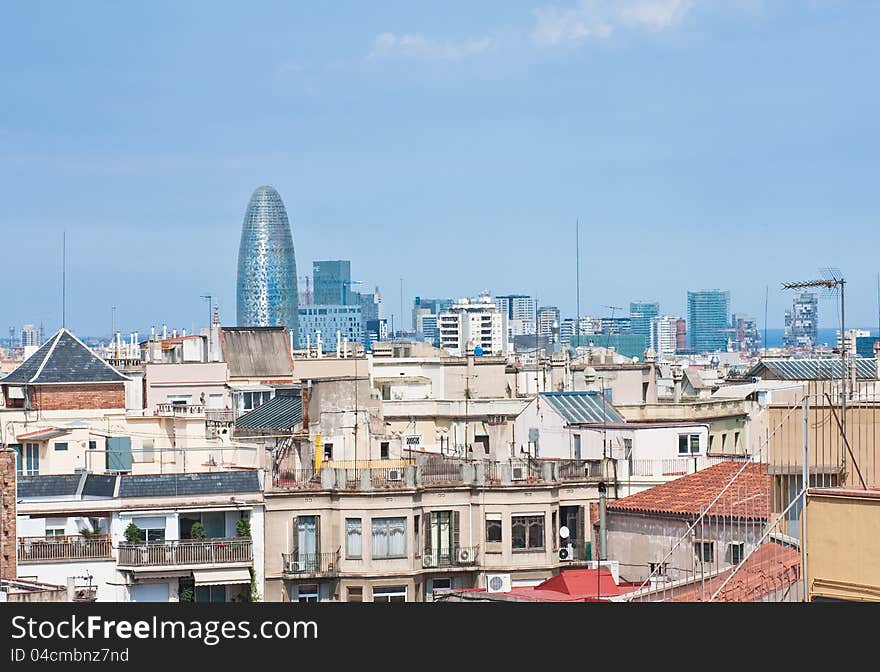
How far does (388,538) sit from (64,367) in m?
23.2

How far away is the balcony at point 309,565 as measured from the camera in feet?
138

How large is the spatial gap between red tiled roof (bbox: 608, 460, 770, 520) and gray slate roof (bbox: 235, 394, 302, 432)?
1624cm

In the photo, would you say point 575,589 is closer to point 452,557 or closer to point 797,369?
point 452,557

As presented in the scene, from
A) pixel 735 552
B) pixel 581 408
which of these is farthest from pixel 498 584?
pixel 581 408

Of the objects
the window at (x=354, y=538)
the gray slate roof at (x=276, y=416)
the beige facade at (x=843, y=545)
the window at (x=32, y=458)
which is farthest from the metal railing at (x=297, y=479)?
the beige facade at (x=843, y=545)

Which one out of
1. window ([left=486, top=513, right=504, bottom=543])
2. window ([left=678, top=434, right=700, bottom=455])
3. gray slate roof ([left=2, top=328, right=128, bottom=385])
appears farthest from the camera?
gray slate roof ([left=2, top=328, right=128, bottom=385])

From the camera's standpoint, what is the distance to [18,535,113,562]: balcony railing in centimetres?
3878

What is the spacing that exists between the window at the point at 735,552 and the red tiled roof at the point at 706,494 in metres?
0.57

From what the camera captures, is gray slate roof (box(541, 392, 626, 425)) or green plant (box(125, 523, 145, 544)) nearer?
green plant (box(125, 523, 145, 544))

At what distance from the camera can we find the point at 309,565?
4234 cm

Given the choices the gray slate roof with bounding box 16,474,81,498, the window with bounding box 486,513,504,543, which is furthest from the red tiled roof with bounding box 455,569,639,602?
the gray slate roof with bounding box 16,474,81,498

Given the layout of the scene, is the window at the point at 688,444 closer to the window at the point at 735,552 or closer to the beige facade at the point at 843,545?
the window at the point at 735,552

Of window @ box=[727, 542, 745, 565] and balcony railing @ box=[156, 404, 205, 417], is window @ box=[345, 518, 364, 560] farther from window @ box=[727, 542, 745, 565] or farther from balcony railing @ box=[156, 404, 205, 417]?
balcony railing @ box=[156, 404, 205, 417]

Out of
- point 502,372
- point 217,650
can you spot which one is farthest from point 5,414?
point 217,650
